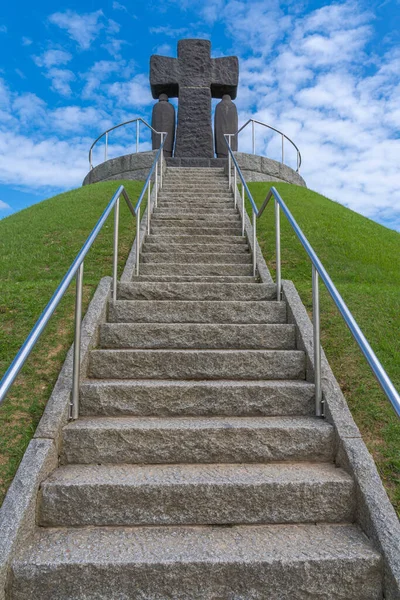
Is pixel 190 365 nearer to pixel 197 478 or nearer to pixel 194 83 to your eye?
pixel 197 478

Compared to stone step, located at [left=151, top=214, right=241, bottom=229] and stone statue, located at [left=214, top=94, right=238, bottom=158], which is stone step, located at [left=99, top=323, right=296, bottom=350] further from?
stone statue, located at [left=214, top=94, right=238, bottom=158]

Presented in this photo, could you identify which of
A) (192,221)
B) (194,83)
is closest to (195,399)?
(192,221)

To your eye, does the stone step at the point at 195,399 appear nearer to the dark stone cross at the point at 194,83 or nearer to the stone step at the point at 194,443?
the stone step at the point at 194,443

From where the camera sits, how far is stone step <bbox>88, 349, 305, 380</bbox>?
3.42m

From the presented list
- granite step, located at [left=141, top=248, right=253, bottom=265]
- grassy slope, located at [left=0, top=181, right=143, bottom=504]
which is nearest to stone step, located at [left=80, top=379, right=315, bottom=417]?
grassy slope, located at [left=0, top=181, right=143, bottom=504]

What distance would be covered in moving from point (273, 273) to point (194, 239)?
4.07 ft

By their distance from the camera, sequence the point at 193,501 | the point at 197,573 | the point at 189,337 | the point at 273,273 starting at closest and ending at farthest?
the point at 197,573 → the point at 193,501 → the point at 189,337 → the point at 273,273

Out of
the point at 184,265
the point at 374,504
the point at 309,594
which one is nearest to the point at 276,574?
the point at 309,594

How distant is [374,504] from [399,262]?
17.9 ft

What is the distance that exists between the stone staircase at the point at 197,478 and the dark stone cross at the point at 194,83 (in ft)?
34.9

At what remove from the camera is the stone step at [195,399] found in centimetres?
310

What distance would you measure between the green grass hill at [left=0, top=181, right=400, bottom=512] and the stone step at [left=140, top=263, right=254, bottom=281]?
0.64 meters

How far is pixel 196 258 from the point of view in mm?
5707

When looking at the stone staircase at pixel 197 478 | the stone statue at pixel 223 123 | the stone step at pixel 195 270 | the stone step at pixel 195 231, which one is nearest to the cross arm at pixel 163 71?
the stone statue at pixel 223 123
